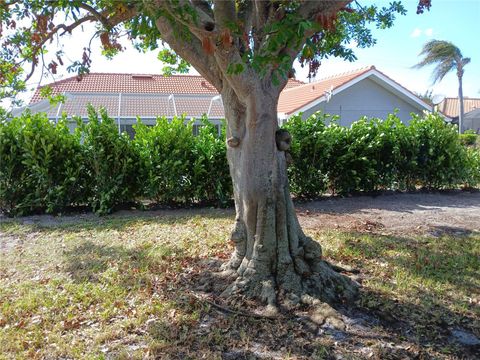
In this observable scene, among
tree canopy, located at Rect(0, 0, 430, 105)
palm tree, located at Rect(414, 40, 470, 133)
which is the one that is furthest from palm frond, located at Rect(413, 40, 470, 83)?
tree canopy, located at Rect(0, 0, 430, 105)

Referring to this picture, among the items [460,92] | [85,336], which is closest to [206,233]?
[85,336]

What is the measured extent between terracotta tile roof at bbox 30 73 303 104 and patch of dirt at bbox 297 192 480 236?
12.3 m

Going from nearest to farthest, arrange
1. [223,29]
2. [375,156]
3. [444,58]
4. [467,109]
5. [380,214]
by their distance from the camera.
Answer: [223,29], [380,214], [375,156], [444,58], [467,109]

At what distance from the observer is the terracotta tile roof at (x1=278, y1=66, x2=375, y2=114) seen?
701 inches

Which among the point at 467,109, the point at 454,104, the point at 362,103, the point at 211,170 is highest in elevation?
the point at 454,104

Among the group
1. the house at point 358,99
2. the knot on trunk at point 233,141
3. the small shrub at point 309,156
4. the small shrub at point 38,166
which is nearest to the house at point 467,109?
the house at point 358,99

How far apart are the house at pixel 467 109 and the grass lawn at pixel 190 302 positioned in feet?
132

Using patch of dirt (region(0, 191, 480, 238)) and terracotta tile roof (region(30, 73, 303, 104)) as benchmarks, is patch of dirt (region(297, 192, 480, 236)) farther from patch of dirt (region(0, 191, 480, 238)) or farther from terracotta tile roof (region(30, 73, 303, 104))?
terracotta tile roof (region(30, 73, 303, 104))

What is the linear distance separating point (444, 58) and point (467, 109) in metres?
18.8

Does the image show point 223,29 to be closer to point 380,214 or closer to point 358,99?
point 380,214

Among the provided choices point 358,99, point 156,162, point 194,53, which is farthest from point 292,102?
point 194,53

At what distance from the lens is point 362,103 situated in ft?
61.5

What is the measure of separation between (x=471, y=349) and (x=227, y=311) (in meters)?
2.00

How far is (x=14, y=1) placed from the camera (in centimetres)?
478
